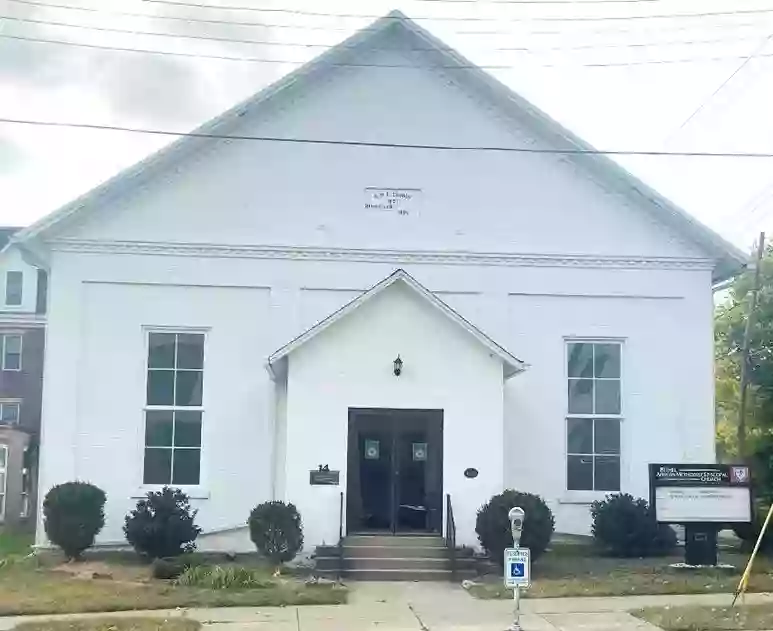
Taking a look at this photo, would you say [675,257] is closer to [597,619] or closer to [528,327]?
[528,327]

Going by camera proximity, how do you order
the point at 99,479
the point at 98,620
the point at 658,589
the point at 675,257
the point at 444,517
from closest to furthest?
the point at 98,620 → the point at 658,589 → the point at 444,517 → the point at 99,479 → the point at 675,257

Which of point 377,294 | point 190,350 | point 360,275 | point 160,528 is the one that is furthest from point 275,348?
point 160,528

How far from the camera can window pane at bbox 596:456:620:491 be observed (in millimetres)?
21266

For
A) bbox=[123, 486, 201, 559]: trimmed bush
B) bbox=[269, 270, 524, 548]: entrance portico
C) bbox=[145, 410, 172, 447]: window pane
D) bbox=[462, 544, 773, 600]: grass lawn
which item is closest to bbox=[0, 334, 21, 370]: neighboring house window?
bbox=[145, 410, 172, 447]: window pane

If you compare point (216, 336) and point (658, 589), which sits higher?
point (216, 336)

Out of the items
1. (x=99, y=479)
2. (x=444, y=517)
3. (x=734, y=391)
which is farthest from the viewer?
(x=734, y=391)

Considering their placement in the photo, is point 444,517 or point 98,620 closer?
point 98,620

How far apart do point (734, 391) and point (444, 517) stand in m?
14.5

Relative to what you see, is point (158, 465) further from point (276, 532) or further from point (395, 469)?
point (395, 469)

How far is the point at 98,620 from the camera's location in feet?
42.8

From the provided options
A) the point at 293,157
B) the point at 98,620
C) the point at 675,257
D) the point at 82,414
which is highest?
the point at 293,157

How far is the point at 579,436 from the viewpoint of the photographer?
2138 centimetres

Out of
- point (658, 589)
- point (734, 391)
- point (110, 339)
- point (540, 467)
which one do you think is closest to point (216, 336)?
point (110, 339)

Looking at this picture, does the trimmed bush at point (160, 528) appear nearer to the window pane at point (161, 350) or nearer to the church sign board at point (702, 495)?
the window pane at point (161, 350)
